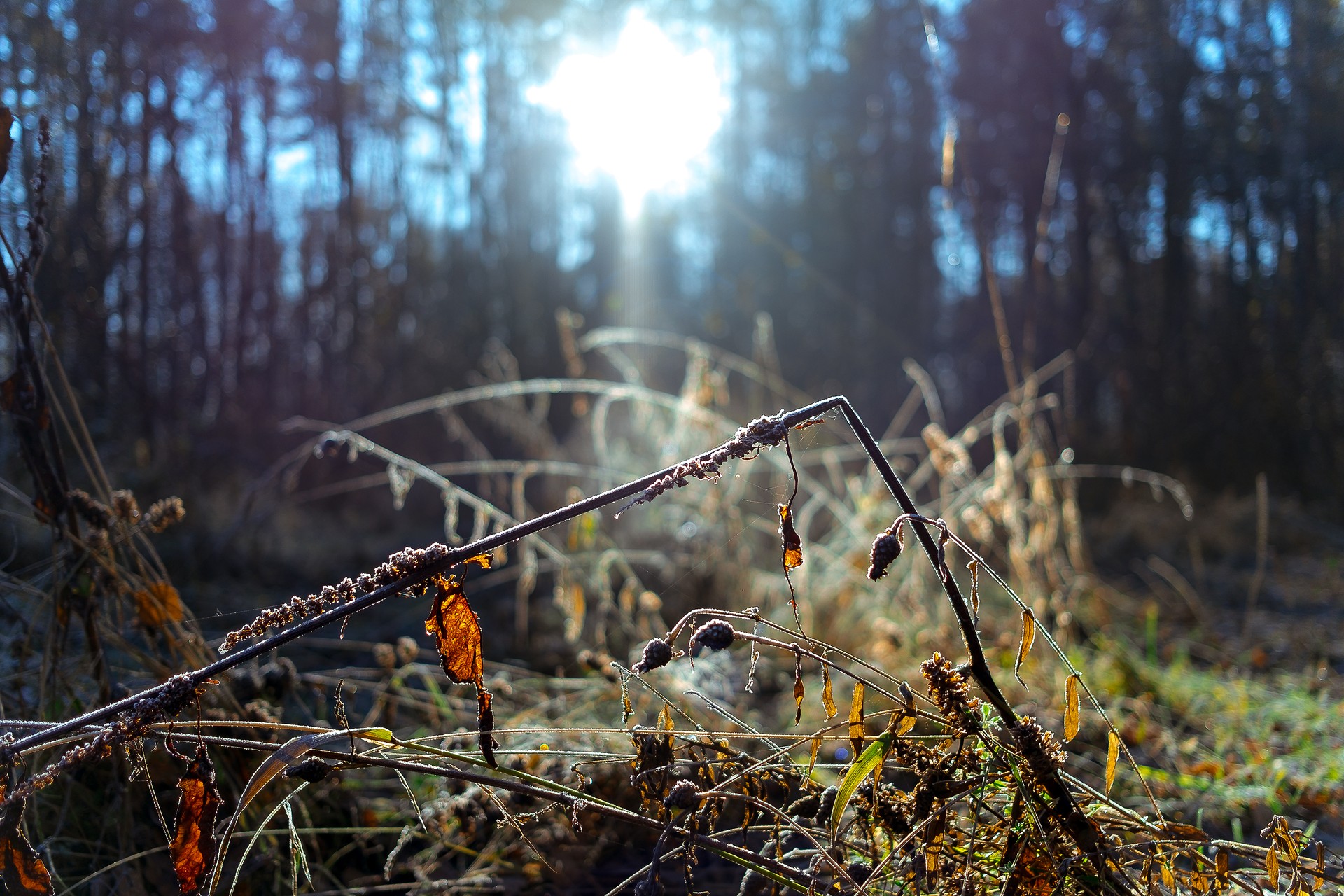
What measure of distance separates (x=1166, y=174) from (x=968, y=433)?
5.84 metres

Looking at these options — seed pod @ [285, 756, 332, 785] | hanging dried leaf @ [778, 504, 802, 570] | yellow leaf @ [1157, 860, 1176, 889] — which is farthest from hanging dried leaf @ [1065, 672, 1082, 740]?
seed pod @ [285, 756, 332, 785]

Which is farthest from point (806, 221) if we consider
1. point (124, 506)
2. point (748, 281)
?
point (124, 506)

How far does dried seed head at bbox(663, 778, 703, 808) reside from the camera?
2.40 feet

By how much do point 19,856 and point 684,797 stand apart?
57cm

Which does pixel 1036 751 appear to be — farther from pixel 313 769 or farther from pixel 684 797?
pixel 313 769

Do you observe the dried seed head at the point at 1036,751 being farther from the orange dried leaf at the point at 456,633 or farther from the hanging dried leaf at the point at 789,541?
the orange dried leaf at the point at 456,633

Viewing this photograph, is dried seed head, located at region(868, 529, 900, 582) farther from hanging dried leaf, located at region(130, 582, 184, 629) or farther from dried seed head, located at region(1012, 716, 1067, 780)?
hanging dried leaf, located at region(130, 582, 184, 629)

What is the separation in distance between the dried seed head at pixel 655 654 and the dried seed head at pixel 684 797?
12 cm

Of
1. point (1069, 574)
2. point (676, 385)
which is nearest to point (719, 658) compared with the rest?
point (1069, 574)

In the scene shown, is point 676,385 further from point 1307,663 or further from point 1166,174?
point 1307,663

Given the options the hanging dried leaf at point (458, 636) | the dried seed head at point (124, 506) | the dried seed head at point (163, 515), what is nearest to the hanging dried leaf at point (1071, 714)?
the hanging dried leaf at point (458, 636)

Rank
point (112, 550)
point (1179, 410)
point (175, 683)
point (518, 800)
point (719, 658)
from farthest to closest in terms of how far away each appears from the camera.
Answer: point (1179, 410), point (719, 658), point (518, 800), point (112, 550), point (175, 683)

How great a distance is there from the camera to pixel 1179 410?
617 centimetres

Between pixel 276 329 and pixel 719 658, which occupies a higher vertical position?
pixel 276 329
